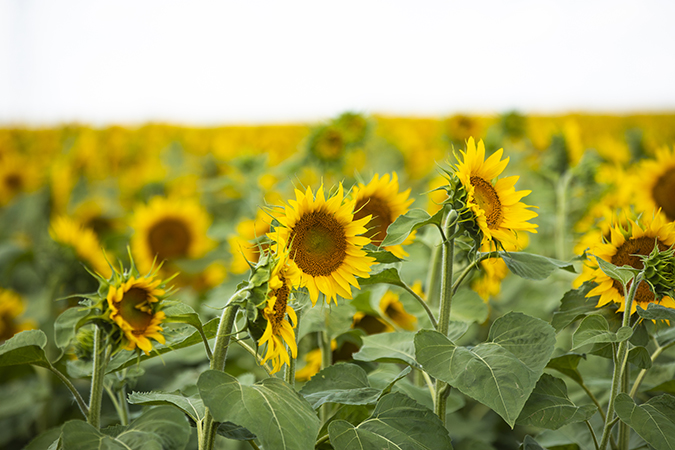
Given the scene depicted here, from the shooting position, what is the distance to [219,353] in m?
1.00

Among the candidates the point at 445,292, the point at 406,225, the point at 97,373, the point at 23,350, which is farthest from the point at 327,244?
the point at 23,350

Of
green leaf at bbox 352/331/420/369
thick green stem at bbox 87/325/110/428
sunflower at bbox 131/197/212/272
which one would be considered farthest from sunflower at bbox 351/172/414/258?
sunflower at bbox 131/197/212/272

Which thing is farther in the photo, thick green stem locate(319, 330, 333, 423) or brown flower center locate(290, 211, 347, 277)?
thick green stem locate(319, 330, 333, 423)

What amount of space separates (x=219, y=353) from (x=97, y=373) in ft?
0.87

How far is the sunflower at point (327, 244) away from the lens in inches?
43.1

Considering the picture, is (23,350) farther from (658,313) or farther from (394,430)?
(658,313)

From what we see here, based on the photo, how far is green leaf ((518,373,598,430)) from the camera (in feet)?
3.58

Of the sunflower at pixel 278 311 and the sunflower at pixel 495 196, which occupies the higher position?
the sunflower at pixel 495 196

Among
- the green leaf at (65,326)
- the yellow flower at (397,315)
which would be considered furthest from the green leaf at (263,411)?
the yellow flower at (397,315)

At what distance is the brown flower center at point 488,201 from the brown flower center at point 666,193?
1378mm

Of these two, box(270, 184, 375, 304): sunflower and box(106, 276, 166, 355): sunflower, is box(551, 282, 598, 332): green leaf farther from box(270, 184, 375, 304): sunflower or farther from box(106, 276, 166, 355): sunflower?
box(106, 276, 166, 355): sunflower

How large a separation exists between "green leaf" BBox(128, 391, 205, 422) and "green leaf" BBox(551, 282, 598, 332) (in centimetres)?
82

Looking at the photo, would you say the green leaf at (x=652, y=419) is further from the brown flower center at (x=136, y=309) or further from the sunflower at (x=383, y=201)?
the brown flower center at (x=136, y=309)

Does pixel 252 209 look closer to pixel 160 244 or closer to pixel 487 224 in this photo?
pixel 160 244
